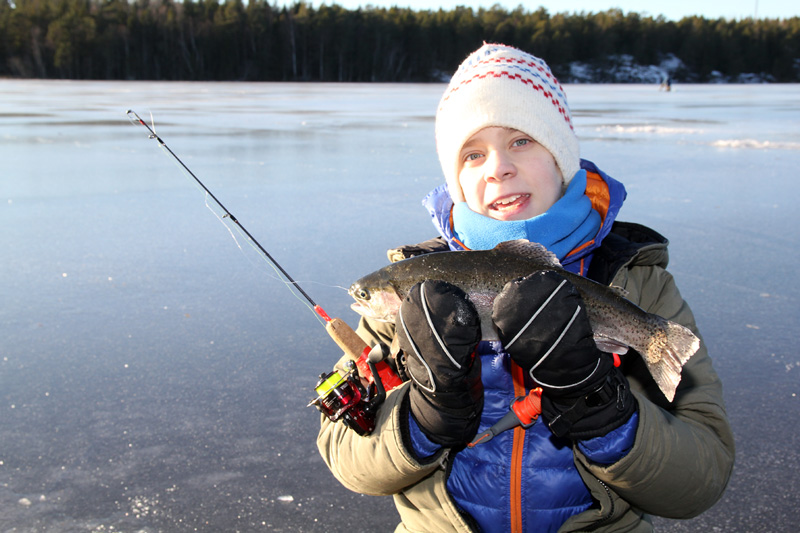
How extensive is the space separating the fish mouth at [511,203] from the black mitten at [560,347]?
1.73ft

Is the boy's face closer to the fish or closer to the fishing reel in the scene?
the fish

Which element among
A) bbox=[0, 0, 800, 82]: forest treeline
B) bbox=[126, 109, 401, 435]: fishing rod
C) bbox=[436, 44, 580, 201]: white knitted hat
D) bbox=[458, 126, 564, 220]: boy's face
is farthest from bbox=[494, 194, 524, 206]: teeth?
bbox=[0, 0, 800, 82]: forest treeline

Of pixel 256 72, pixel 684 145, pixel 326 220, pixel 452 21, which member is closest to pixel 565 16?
pixel 452 21

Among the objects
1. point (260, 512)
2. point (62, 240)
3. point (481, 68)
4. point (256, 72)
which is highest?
point (256, 72)

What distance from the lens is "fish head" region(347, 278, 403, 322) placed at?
1.87 m

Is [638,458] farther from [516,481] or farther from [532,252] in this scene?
[532,252]

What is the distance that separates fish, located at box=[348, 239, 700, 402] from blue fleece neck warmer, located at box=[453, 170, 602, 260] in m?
0.20

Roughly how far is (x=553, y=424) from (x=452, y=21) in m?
95.3

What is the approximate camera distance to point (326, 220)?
632 centimetres

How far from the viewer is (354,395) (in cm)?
186

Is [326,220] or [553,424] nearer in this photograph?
[553,424]

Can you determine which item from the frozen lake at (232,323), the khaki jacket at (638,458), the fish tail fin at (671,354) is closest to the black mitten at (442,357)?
the khaki jacket at (638,458)

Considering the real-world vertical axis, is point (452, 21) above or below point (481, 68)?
above

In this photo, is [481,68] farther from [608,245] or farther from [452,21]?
[452,21]
